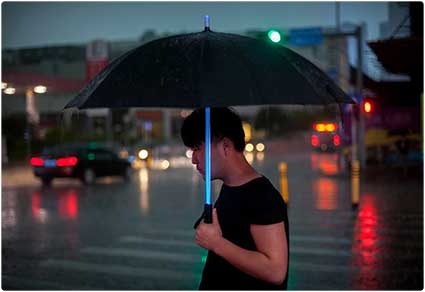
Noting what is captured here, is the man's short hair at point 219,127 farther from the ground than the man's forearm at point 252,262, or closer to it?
farther from the ground

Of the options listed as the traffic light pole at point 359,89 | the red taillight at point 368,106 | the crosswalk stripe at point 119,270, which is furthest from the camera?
the traffic light pole at point 359,89

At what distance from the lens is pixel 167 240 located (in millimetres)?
10555

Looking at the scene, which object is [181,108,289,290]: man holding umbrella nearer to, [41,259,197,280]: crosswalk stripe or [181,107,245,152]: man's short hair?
[181,107,245,152]: man's short hair

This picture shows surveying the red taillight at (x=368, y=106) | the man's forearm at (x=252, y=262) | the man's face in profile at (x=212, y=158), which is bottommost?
the man's forearm at (x=252, y=262)

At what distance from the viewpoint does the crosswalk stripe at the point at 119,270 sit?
312 inches

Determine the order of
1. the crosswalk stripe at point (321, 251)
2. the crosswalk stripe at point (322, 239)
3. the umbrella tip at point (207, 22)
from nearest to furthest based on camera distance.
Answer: the umbrella tip at point (207, 22) < the crosswalk stripe at point (321, 251) < the crosswalk stripe at point (322, 239)

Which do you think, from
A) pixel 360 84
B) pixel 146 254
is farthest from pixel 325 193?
pixel 360 84

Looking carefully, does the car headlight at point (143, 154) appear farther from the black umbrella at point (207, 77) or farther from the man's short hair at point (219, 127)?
the man's short hair at point (219, 127)

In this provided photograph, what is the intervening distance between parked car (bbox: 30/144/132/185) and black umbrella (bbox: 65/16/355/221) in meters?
20.3

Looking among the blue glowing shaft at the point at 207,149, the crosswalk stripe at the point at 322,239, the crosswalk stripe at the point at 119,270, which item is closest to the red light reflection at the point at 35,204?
the crosswalk stripe at the point at 119,270

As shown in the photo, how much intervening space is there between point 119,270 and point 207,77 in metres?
Result: 5.77

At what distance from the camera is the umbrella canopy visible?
2.84 m

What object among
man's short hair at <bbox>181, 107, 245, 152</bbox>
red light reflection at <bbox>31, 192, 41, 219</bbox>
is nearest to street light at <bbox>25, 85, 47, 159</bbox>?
red light reflection at <bbox>31, 192, 41, 219</bbox>

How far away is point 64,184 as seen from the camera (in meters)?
23.5
